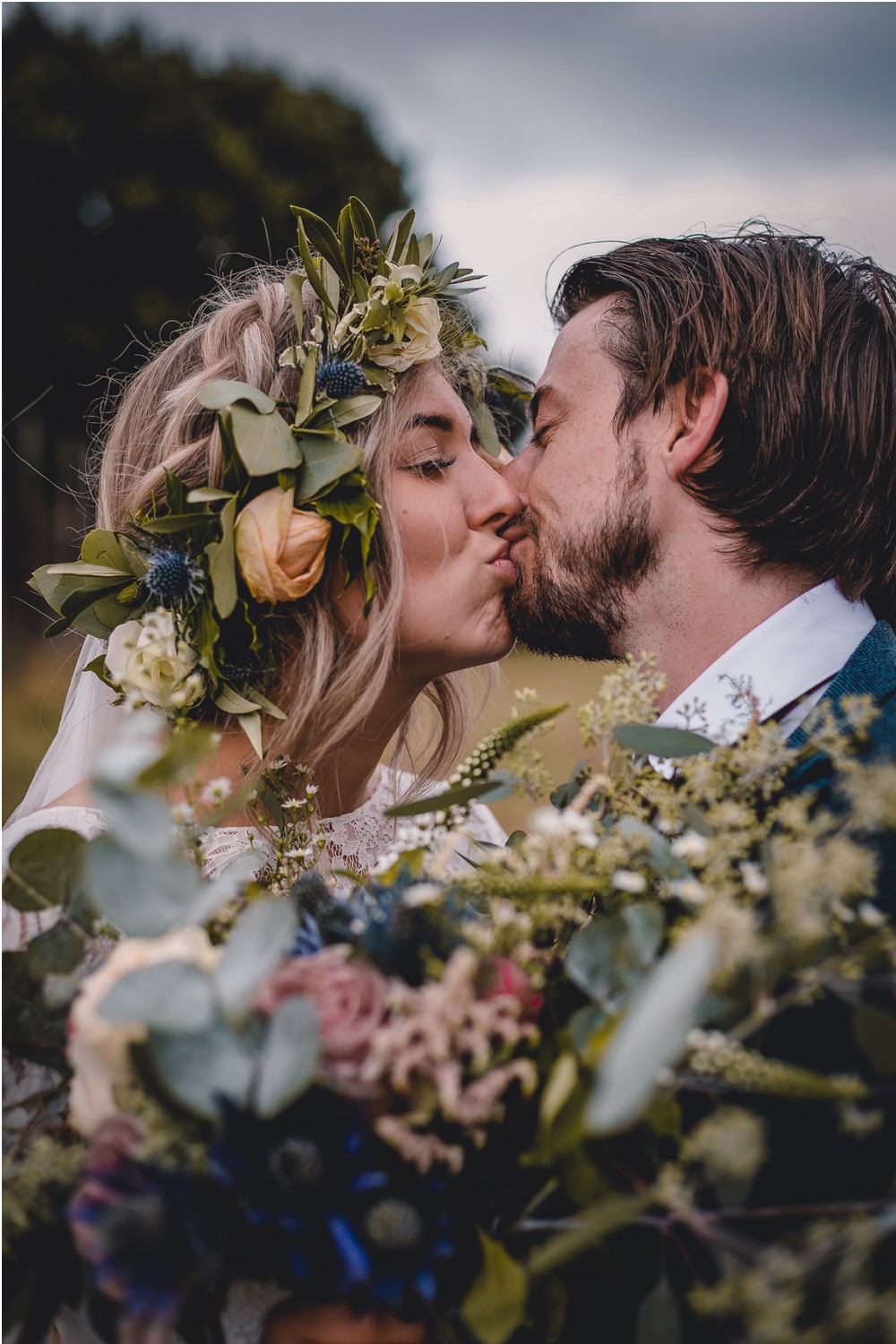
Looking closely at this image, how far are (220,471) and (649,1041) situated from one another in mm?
1936

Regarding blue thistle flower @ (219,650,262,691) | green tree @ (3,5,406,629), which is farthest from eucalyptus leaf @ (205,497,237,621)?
green tree @ (3,5,406,629)

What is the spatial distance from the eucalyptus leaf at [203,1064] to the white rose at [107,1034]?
7 cm

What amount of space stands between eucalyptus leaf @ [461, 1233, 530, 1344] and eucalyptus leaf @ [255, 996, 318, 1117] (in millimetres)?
344

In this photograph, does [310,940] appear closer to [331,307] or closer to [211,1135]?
[211,1135]

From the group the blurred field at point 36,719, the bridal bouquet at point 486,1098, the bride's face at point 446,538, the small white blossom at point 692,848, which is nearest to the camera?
the bridal bouquet at point 486,1098

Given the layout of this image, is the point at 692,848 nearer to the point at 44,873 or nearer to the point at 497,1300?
the point at 497,1300

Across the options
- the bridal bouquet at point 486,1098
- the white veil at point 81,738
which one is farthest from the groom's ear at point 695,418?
the white veil at point 81,738

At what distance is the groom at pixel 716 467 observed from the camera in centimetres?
278

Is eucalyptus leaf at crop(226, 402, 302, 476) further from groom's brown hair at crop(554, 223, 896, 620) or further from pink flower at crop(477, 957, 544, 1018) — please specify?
pink flower at crop(477, 957, 544, 1018)

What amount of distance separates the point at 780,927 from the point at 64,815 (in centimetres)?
179

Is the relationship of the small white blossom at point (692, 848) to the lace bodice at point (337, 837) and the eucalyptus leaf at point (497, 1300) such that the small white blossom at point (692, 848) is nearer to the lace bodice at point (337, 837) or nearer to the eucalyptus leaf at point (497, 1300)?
the lace bodice at point (337, 837)

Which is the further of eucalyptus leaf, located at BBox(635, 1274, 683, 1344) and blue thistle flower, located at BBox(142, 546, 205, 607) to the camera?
blue thistle flower, located at BBox(142, 546, 205, 607)

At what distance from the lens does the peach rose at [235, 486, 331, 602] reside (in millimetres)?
2203

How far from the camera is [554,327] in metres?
3.57
